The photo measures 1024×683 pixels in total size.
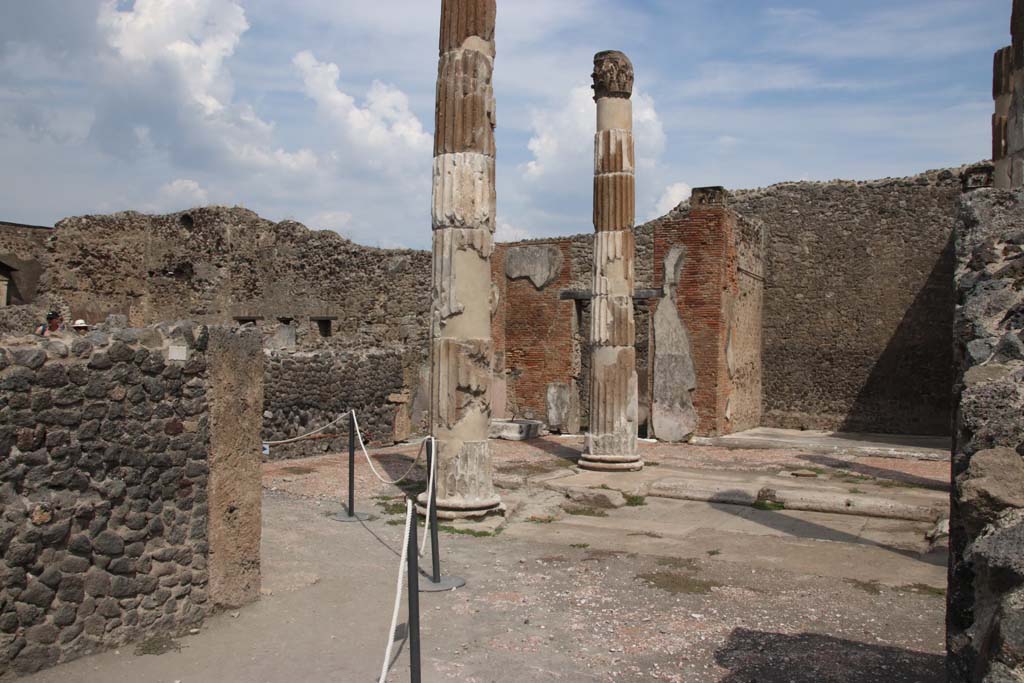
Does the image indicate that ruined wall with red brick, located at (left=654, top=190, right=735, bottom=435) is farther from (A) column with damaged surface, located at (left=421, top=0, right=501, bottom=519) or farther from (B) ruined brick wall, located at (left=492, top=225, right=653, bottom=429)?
(A) column with damaged surface, located at (left=421, top=0, right=501, bottom=519)

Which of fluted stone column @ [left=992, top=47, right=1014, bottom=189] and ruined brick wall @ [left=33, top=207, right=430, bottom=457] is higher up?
fluted stone column @ [left=992, top=47, right=1014, bottom=189]

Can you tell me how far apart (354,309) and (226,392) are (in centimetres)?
1305

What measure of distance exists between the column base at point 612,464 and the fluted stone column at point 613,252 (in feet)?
0.83

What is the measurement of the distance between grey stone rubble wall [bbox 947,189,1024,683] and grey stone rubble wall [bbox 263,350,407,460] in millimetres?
9818

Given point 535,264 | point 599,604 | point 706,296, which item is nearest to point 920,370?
point 706,296

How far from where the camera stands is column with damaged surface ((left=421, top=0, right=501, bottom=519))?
811cm

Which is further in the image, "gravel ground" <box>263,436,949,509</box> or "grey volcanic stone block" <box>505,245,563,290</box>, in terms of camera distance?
"grey volcanic stone block" <box>505,245,563,290</box>

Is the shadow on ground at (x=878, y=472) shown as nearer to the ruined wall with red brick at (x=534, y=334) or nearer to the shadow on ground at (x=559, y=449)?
the shadow on ground at (x=559, y=449)

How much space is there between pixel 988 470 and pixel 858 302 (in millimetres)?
15663

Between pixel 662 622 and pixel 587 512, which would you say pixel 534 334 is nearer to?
pixel 587 512

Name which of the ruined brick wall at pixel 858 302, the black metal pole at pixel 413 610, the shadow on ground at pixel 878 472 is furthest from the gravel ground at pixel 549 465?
the black metal pole at pixel 413 610

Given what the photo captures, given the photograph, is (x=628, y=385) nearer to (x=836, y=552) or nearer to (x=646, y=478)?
(x=646, y=478)

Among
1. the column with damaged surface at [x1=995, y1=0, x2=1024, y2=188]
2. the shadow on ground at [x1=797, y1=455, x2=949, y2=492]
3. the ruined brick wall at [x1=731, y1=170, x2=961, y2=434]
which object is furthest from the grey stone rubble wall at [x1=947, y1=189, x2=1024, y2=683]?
the ruined brick wall at [x1=731, y1=170, x2=961, y2=434]

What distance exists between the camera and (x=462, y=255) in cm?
818
